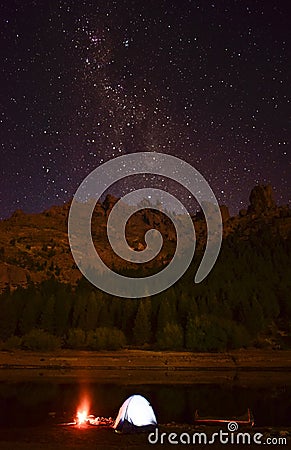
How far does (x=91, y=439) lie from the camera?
26.4m

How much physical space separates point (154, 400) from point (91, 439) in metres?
15.9

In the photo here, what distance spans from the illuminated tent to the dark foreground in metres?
0.60

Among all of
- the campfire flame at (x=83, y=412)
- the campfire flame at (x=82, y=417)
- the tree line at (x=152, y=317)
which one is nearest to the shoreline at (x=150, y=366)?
the tree line at (x=152, y=317)

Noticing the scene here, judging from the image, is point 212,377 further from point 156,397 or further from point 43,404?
point 43,404

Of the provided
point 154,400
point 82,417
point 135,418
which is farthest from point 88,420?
point 154,400

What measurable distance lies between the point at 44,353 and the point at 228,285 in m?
51.3

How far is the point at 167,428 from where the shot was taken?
96.1ft

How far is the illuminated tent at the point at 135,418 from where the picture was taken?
2838 centimetres

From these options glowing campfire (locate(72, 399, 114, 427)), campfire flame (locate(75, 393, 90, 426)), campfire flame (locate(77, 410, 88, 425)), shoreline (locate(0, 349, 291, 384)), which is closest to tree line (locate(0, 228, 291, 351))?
shoreline (locate(0, 349, 291, 384))

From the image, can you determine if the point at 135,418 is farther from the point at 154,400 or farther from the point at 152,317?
the point at 152,317

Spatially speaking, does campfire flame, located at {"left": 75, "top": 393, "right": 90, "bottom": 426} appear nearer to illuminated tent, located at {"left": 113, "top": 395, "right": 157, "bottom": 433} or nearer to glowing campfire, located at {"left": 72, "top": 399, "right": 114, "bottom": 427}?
glowing campfire, located at {"left": 72, "top": 399, "right": 114, "bottom": 427}

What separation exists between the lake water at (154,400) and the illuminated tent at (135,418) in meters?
3.90

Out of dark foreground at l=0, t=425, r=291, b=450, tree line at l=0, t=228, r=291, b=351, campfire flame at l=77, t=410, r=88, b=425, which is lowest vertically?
dark foreground at l=0, t=425, r=291, b=450

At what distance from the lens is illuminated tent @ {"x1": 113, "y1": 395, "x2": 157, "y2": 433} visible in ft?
→ 93.1
